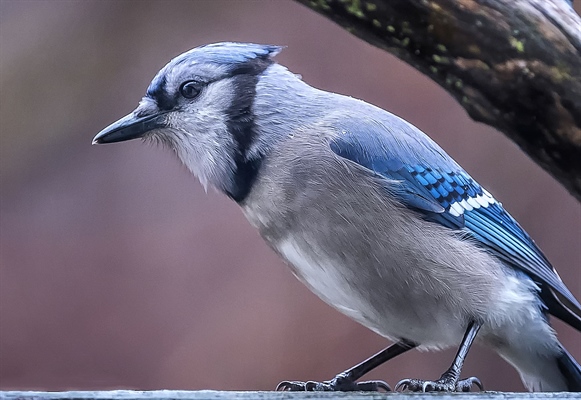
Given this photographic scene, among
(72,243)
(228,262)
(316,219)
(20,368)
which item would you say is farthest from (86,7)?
(316,219)

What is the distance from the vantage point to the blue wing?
3.84ft

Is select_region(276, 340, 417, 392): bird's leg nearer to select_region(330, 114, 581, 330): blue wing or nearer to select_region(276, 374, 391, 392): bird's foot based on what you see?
select_region(276, 374, 391, 392): bird's foot

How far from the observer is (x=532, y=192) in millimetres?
2385

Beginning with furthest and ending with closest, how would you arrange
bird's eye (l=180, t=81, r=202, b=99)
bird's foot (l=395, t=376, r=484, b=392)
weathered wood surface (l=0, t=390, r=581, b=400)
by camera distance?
bird's eye (l=180, t=81, r=202, b=99) < bird's foot (l=395, t=376, r=484, b=392) < weathered wood surface (l=0, t=390, r=581, b=400)

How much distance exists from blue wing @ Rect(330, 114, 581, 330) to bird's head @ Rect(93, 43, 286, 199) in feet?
0.46

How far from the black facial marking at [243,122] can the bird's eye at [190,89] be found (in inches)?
2.0

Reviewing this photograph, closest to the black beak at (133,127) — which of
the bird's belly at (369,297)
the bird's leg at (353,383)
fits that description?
the bird's belly at (369,297)

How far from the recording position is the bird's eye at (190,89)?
1.19 m

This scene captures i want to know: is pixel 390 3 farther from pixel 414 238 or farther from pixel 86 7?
pixel 86 7

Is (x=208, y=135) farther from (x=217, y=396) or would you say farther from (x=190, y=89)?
(x=217, y=396)

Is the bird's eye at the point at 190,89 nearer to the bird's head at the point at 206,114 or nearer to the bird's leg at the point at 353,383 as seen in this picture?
the bird's head at the point at 206,114

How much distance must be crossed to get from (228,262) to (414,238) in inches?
46.3

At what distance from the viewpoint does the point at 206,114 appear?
3.87 ft

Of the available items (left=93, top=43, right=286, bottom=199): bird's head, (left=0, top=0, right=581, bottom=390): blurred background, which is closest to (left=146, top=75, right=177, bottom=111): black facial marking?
(left=93, top=43, right=286, bottom=199): bird's head
